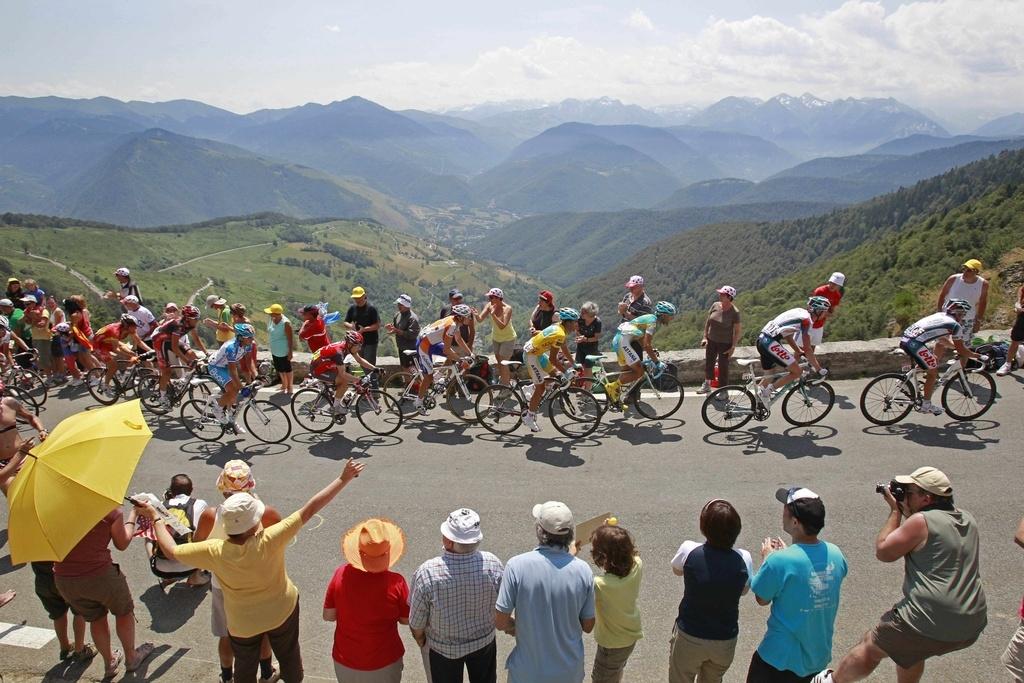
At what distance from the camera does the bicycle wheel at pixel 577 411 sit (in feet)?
28.7

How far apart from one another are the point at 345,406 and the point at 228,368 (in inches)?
68.4

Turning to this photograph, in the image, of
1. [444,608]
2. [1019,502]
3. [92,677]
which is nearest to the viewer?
[444,608]

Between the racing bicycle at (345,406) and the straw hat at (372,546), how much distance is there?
5.51 metres

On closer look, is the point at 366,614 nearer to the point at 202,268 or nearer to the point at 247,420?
the point at 247,420

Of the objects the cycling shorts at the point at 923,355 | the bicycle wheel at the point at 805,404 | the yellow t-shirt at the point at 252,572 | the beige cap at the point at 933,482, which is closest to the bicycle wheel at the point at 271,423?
the yellow t-shirt at the point at 252,572

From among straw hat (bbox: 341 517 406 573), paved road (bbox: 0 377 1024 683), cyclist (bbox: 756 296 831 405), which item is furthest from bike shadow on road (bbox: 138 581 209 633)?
cyclist (bbox: 756 296 831 405)

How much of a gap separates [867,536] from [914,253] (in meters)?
33.4

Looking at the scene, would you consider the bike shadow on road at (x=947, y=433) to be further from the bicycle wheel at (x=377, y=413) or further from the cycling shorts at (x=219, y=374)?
the cycling shorts at (x=219, y=374)

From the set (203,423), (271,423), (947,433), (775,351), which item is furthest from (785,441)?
(203,423)

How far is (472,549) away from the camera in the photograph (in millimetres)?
3574

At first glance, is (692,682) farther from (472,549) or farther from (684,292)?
(684,292)

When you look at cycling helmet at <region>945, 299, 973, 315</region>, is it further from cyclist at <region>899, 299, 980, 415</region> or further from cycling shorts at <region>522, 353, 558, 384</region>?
cycling shorts at <region>522, 353, 558, 384</region>

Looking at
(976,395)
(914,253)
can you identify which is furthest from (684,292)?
(976,395)

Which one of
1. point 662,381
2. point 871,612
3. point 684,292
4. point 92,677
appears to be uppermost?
point 662,381
